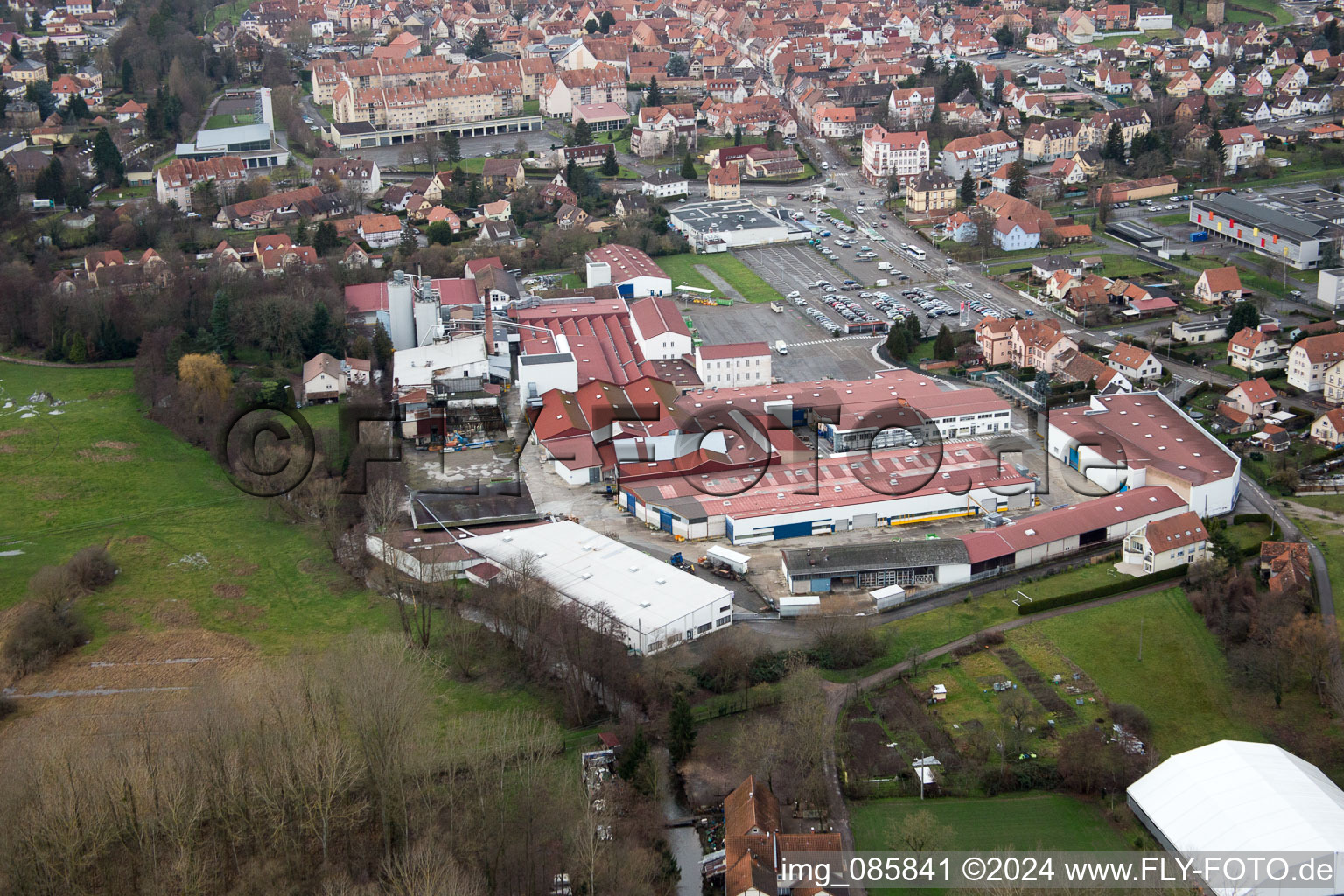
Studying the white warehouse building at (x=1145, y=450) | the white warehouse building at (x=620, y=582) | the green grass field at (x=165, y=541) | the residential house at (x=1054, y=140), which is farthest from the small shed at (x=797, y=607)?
the residential house at (x=1054, y=140)

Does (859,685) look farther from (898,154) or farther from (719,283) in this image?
(898,154)

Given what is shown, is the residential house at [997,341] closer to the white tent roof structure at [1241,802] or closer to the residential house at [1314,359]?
the residential house at [1314,359]

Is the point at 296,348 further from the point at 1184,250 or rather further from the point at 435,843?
the point at 1184,250

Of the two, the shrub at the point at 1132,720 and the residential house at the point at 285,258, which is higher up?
the residential house at the point at 285,258

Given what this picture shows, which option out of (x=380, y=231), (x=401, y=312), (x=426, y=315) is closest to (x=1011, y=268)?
(x=426, y=315)

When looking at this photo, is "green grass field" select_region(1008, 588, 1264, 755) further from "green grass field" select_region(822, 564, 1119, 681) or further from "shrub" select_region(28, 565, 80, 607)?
"shrub" select_region(28, 565, 80, 607)

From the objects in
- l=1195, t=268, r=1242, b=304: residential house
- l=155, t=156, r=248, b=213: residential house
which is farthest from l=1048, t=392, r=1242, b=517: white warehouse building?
l=155, t=156, r=248, b=213: residential house
